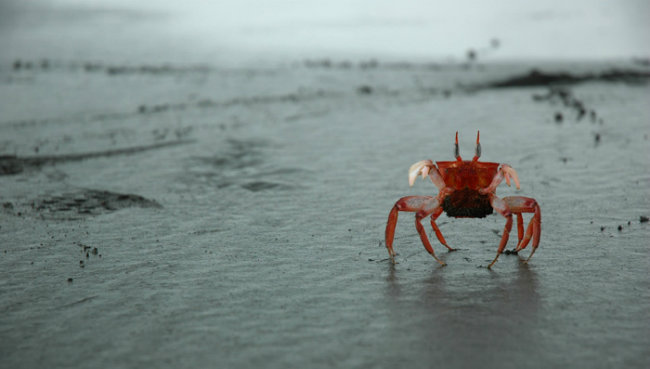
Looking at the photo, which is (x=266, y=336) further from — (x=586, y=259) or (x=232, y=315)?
(x=586, y=259)

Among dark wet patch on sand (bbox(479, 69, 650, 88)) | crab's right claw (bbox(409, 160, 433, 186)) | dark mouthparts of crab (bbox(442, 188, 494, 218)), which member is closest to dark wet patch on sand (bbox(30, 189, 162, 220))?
crab's right claw (bbox(409, 160, 433, 186))

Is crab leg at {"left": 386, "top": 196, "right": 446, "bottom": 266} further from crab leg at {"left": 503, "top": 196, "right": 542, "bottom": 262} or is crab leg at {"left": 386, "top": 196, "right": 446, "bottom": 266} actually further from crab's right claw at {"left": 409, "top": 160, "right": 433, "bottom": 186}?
crab leg at {"left": 503, "top": 196, "right": 542, "bottom": 262}

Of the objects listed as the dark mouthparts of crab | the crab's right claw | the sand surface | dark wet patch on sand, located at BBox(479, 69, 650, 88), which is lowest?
the sand surface

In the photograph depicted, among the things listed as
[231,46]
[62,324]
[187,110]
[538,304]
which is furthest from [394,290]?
[231,46]

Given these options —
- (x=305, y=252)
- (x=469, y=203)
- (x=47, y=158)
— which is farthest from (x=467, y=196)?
(x=47, y=158)

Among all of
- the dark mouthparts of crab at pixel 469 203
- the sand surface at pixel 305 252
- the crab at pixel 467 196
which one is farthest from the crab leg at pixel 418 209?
the sand surface at pixel 305 252

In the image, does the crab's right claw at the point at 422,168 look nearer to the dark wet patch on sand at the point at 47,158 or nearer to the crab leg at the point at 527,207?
the crab leg at the point at 527,207

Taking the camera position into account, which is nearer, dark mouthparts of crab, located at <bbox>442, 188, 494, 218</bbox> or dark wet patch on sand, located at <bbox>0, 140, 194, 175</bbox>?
dark mouthparts of crab, located at <bbox>442, 188, 494, 218</bbox>
